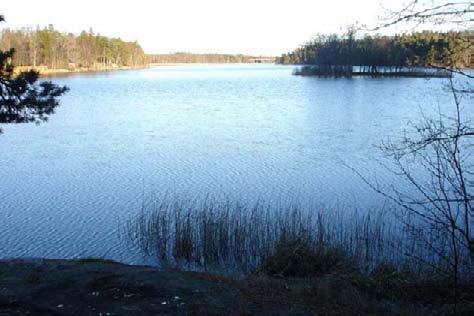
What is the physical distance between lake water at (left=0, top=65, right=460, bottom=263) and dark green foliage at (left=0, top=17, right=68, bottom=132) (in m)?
3.70

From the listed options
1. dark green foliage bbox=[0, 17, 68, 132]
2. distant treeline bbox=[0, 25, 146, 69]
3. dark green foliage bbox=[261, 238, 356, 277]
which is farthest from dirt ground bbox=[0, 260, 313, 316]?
distant treeline bbox=[0, 25, 146, 69]

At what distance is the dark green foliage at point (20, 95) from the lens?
8609mm

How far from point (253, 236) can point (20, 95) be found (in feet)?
18.2

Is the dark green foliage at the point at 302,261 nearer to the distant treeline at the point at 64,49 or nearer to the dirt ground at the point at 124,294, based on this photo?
the dirt ground at the point at 124,294

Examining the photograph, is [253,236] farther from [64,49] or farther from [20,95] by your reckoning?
[64,49]

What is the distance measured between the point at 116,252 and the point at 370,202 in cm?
674

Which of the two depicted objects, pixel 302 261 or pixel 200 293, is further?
pixel 302 261

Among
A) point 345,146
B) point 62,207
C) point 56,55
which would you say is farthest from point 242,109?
point 56,55

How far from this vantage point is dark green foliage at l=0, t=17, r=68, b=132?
8609 millimetres

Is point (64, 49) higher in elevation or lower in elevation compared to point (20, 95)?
higher

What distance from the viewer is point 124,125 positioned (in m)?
32.8

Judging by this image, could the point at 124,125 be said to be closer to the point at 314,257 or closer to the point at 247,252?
the point at 247,252

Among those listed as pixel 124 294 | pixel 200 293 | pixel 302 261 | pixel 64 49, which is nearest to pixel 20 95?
pixel 124 294

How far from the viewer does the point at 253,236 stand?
38.3ft
